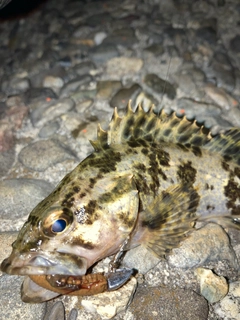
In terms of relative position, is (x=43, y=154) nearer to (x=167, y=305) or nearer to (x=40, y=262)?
(x=40, y=262)

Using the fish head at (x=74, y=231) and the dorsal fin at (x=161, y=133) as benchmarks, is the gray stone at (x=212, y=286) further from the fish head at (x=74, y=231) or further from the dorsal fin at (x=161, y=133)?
the dorsal fin at (x=161, y=133)

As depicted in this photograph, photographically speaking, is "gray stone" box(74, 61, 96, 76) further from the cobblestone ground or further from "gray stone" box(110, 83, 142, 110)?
"gray stone" box(110, 83, 142, 110)

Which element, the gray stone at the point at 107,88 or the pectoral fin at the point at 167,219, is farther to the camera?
the gray stone at the point at 107,88

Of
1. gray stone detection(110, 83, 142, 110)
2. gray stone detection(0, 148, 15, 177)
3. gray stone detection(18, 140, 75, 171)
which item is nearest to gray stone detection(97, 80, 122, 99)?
gray stone detection(110, 83, 142, 110)

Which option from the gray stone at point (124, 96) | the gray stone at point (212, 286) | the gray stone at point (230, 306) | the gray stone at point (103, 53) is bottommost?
the gray stone at point (230, 306)

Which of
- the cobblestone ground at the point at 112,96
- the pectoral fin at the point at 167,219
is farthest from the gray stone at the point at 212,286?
the pectoral fin at the point at 167,219

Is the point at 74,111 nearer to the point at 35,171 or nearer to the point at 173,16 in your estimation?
the point at 35,171

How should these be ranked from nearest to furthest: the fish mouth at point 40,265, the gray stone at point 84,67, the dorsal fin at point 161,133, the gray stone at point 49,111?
the fish mouth at point 40,265 < the dorsal fin at point 161,133 < the gray stone at point 49,111 < the gray stone at point 84,67
